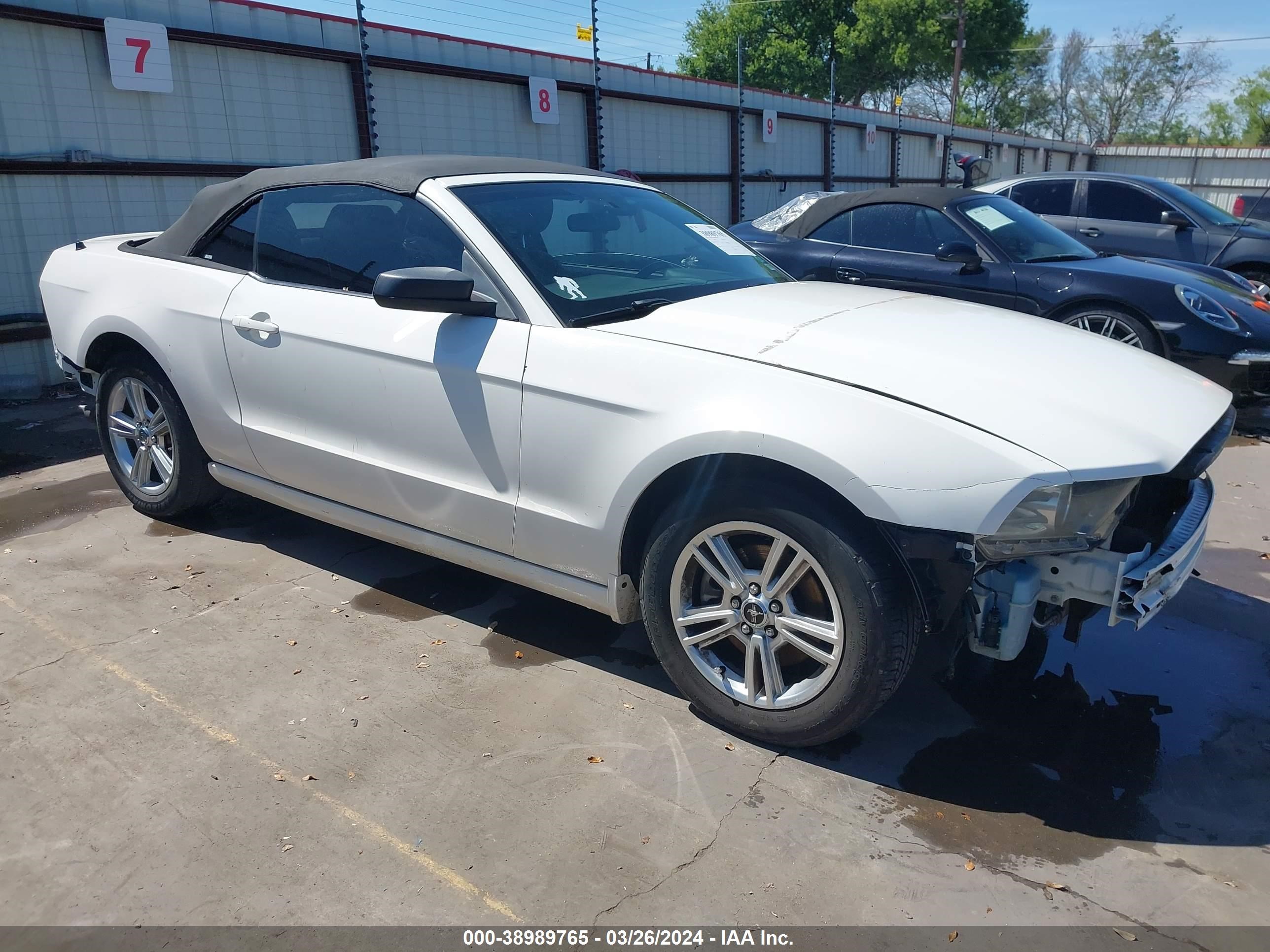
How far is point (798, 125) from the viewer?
725 inches

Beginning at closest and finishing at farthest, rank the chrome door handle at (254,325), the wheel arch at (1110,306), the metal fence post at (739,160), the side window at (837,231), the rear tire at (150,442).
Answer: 1. the chrome door handle at (254,325)
2. the rear tire at (150,442)
3. the wheel arch at (1110,306)
4. the side window at (837,231)
5. the metal fence post at (739,160)

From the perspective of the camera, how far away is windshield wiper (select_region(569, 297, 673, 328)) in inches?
122

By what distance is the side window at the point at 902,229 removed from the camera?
269 inches

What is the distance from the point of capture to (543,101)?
12055 mm

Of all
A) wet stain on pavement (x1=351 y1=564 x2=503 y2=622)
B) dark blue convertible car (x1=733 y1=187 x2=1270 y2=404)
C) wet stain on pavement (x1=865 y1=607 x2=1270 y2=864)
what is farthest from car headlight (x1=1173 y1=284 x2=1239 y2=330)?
wet stain on pavement (x1=351 y1=564 x2=503 y2=622)

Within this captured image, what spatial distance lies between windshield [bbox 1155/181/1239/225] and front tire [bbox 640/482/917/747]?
27.9 ft

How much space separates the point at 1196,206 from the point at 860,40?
38.4 meters

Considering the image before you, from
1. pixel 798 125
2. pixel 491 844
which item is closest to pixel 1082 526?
pixel 491 844

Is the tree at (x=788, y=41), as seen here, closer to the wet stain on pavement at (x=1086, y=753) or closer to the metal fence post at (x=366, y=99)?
Result: the metal fence post at (x=366, y=99)

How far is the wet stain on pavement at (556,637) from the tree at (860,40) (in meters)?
44.7

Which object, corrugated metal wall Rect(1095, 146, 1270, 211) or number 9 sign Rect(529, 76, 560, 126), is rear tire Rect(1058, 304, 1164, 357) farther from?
corrugated metal wall Rect(1095, 146, 1270, 211)

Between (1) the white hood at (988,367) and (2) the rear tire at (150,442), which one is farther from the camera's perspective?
(2) the rear tire at (150,442)

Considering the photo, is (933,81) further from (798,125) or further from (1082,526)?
(1082,526)

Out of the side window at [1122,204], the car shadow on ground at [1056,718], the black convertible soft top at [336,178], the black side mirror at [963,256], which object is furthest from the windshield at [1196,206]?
the black convertible soft top at [336,178]
